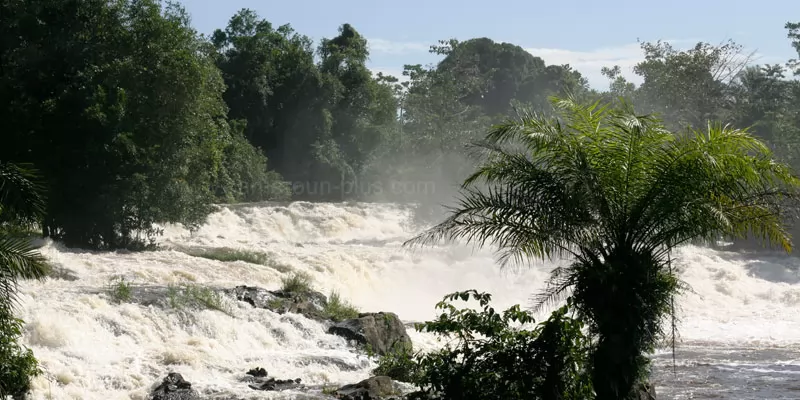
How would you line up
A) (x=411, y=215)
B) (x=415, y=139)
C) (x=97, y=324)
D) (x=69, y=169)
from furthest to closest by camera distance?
(x=415, y=139) → (x=411, y=215) → (x=69, y=169) → (x=97, y=324)

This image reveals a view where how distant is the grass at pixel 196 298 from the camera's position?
18344mm

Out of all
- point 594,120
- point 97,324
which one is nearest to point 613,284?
point 594,120

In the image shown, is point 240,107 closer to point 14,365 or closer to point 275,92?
point 275,92

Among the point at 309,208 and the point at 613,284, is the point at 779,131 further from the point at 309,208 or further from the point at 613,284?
the point at 613,284

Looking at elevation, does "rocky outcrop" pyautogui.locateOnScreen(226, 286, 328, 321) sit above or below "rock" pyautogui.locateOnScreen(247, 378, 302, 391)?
above

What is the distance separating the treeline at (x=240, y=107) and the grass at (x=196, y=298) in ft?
26.3

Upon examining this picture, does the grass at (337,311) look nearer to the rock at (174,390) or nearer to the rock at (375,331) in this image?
the rock at (375,331)

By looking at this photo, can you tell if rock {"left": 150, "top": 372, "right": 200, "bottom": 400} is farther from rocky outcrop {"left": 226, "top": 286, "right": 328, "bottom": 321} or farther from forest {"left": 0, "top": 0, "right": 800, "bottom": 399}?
rocky outcrop {"left": 226, "top": 286, "right": 328, "bottom": 321}

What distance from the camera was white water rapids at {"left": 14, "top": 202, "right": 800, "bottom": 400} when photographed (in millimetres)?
15305

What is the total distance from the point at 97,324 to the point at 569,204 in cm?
903

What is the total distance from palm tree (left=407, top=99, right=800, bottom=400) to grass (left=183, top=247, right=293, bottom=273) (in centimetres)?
1558

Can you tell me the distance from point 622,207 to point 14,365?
7.82 m

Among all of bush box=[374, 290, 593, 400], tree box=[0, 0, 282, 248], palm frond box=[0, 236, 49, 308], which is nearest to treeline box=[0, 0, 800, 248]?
tree box=[0, 0, 282, 248]

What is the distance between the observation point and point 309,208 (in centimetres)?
4200
